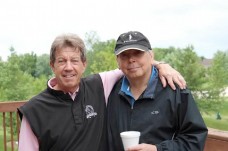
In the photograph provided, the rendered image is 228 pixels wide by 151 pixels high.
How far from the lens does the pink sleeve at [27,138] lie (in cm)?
193

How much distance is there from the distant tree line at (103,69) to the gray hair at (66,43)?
1841cm

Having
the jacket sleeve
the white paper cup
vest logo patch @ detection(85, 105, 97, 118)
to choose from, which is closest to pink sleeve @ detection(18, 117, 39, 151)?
vest logo patch @ detection(85, 105, 97, 118)

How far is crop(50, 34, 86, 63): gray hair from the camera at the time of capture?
1.96 m

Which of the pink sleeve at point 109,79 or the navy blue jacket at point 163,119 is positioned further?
the pink sleeve at point 109,79

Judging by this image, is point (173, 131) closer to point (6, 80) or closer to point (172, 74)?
point (172, 74)

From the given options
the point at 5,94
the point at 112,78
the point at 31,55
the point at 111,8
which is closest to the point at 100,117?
the point at 112,78

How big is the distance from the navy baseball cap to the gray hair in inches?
9.1

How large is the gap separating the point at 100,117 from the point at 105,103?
4.3 inches

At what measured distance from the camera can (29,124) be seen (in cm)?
193

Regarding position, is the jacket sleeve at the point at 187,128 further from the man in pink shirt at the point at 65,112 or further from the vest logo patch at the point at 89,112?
the vest logo patch at the point at 89,112

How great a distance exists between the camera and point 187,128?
1.78 m

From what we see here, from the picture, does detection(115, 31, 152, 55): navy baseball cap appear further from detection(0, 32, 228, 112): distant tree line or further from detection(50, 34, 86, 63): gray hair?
detection(0, 32, 228, 112): distant tree line

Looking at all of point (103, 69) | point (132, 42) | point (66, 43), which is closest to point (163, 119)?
point (132, 42)

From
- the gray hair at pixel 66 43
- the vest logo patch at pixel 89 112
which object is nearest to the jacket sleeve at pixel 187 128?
the vest logo patch at pixel 89 112
